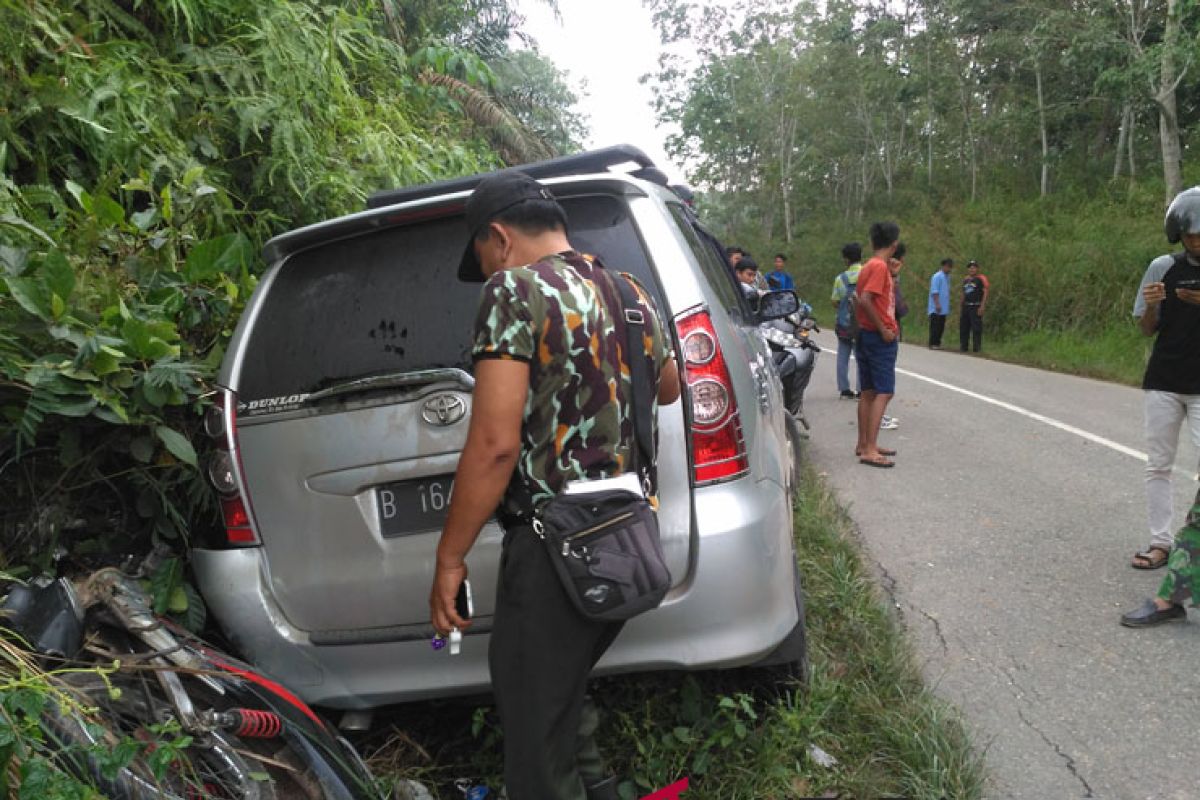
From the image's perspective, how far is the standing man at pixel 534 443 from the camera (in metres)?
1.77

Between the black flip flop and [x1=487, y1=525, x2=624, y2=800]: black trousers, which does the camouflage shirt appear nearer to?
[x1=487, y1=525, x2=624, y2=800]: black trousers

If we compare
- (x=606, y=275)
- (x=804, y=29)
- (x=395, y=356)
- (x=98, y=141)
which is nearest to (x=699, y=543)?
(x=606, y=275)

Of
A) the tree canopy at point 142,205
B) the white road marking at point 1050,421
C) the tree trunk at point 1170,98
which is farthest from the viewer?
the tree trunk at point 1170,98

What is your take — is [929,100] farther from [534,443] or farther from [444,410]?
[534,443]

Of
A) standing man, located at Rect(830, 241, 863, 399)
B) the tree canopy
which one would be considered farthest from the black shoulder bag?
standing man, located at Rect(830, 241, 863, 399)

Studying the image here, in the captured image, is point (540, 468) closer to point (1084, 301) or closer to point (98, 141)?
point (98, 141)

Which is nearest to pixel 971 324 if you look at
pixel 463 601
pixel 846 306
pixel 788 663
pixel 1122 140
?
pixel 846 306

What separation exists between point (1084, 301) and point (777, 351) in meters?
11.5

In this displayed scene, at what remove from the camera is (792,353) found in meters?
7.07

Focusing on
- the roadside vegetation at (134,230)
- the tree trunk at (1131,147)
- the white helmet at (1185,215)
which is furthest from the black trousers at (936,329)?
the white helmet at (1185,215)

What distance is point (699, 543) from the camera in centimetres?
234

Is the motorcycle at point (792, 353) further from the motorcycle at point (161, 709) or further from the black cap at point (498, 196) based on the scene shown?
the motorcycle at point (161, 709)

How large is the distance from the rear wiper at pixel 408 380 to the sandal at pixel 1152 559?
3.72 metres

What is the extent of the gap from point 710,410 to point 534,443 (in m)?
0.70
